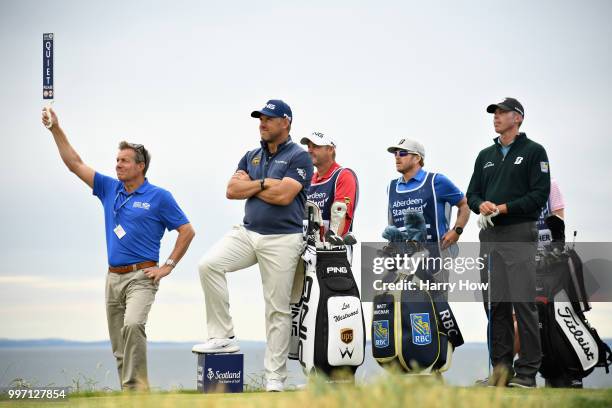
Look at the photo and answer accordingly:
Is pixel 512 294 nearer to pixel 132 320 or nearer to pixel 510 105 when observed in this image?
pixel 510 105

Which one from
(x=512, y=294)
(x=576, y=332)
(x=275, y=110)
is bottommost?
(x=576, y=332)

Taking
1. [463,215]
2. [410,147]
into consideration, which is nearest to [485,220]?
[463,215]

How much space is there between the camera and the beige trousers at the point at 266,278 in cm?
722

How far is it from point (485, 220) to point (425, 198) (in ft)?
2.71

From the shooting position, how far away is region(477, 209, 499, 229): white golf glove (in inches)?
292

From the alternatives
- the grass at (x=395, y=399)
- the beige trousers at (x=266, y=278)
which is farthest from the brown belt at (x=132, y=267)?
the grass at (x=395, y=399)

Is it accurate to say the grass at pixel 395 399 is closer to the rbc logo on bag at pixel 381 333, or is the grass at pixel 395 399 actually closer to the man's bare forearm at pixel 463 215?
the rbc logo on bag at pixel 381 333

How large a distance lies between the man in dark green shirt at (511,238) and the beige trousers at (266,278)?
1.59 m

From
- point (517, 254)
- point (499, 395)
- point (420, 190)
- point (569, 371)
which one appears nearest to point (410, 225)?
point (420, 190)

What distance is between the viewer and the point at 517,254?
24.4ft

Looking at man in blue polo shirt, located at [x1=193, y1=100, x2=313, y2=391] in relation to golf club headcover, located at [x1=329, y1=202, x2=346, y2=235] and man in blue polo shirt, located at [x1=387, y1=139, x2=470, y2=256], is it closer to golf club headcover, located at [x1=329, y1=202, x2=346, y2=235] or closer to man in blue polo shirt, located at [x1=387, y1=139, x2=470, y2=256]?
golf club headcover, located at [x1=329, y1=202, x2=346, y2=235]

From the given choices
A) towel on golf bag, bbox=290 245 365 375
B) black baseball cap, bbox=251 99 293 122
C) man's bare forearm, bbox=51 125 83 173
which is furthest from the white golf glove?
man's bare forearm, bbox=51 125 83 173

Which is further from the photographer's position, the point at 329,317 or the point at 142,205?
the point at 142,205

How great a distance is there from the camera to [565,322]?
825 centimetres
